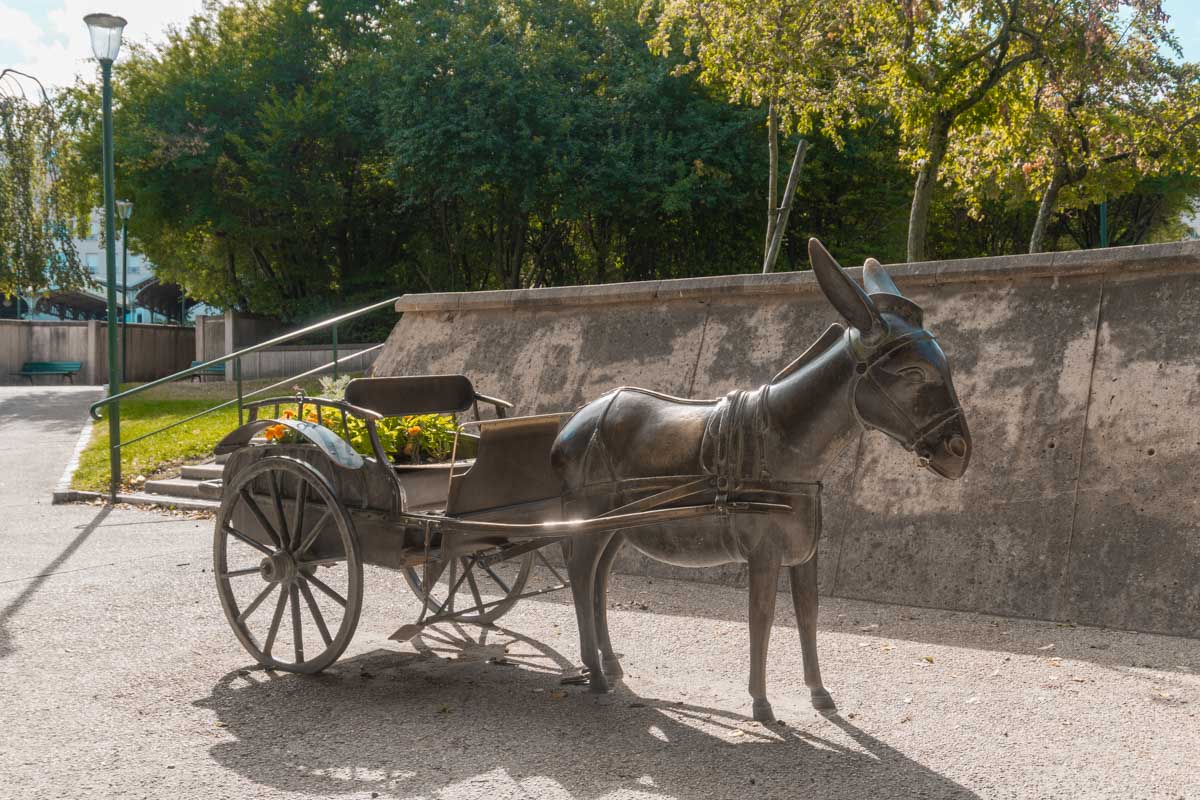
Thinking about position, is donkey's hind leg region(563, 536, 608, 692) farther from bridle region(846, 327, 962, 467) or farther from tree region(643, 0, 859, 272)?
tree region(643, 0, 859, 272)

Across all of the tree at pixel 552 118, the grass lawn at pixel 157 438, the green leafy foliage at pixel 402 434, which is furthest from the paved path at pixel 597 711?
the tree at pixel 552 118

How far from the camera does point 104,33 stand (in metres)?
12.5

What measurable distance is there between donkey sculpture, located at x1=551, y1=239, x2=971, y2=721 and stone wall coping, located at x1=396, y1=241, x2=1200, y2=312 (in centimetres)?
305

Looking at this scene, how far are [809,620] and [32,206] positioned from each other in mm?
26948

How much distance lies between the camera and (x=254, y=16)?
97.4 ft

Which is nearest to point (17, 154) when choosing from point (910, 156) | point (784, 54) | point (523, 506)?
point (784, 54)

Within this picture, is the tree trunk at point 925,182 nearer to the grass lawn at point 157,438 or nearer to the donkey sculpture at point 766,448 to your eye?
Answer: the grass lawn at point 157,438

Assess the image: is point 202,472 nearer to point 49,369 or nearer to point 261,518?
point 261,518

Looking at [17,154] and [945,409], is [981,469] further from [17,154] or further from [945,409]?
[17,154]

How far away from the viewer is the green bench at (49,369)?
1315 inches

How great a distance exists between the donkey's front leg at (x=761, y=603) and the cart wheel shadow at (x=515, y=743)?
0.27 metres

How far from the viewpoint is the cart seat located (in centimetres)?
557

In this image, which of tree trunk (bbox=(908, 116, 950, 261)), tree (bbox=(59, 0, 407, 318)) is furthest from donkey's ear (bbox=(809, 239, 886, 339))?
tree (bbox=(59, 0, 407, 318))

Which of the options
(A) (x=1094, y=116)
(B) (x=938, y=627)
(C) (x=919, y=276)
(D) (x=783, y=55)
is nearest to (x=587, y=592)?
(B) (x=938, y=627)
